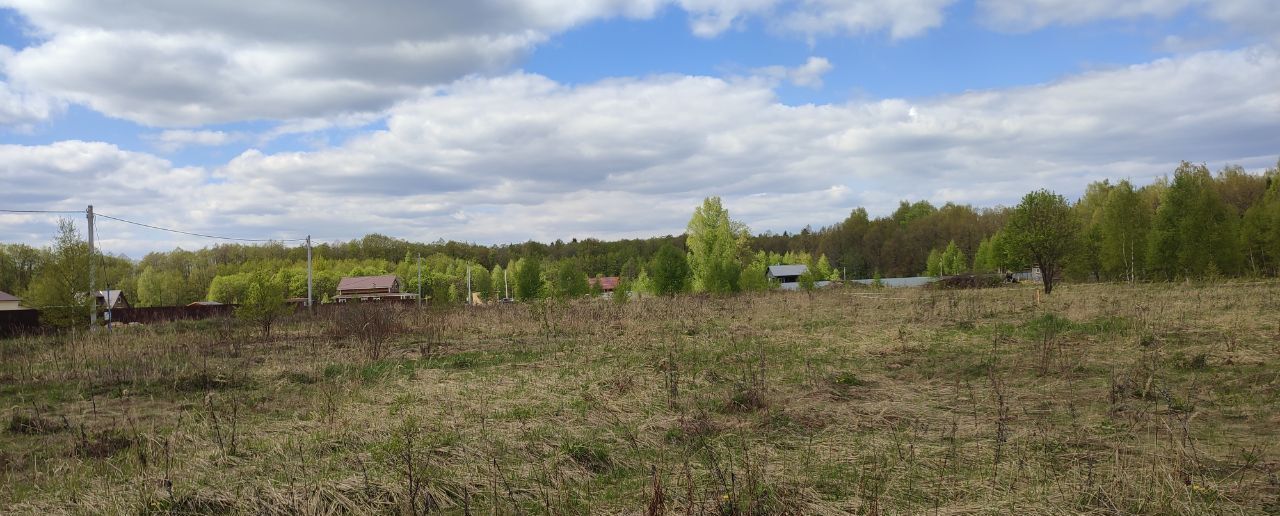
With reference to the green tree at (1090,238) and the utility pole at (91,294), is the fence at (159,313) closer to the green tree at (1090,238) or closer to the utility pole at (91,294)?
the utility pole at (91,294)

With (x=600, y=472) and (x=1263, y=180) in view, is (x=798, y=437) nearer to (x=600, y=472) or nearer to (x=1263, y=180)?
(x=600, y=472)

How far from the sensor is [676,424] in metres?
7.20

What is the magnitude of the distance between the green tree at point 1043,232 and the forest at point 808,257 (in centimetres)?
53

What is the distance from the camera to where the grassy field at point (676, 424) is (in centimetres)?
481

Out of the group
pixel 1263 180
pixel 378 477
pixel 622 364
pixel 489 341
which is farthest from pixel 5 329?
pixel 1263 180

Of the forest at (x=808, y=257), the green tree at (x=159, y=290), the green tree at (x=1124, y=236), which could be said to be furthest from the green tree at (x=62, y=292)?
the green tree at (x=159, y=290)

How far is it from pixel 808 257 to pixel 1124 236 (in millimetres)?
46144

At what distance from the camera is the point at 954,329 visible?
1625 centimetres

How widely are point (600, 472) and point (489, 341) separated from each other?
11.7 meters

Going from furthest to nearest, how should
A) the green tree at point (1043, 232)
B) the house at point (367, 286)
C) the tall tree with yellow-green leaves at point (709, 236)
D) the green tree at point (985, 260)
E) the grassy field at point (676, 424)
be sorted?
the house at point (367, 286) → the green tree at point (985, 260) → the tall tree with yellow-green leaves at point (709, 236) → the green tree at point (1043, 232) → the grassy field at point (676, 424)

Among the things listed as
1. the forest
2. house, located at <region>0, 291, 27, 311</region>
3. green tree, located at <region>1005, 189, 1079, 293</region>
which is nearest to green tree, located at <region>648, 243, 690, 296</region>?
the forest

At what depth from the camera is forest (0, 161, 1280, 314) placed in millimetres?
41094

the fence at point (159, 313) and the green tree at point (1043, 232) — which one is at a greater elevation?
the green tree at point (1043, 232)

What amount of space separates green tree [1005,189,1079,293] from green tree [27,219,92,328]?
38154mm
